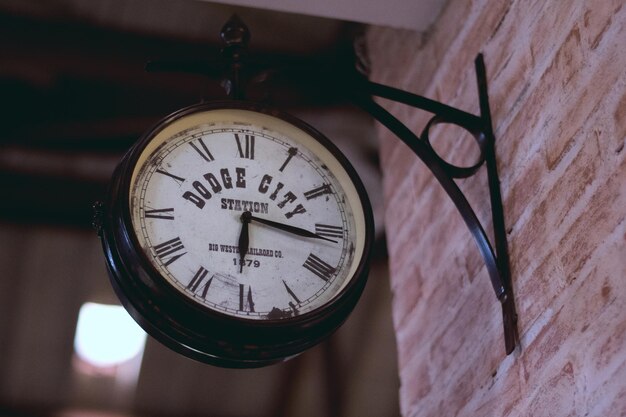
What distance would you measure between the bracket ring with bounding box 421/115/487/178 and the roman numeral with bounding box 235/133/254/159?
1.31 ft

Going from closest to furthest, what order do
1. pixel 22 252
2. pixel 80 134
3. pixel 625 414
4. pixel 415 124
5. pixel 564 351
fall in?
pixel 625 414 → pixel 564 351 → pixel 415 124 → pixel 80 134 → pixel 22 252

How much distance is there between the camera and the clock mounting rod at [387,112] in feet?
6.97

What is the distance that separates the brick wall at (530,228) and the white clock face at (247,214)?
37cm

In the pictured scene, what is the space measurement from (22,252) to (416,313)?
3664 mm

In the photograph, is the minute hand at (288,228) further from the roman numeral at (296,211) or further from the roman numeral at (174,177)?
the roman numeral at (174,177)

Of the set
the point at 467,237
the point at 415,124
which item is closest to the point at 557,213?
the point at 467,237

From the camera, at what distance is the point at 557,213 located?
6.26ft

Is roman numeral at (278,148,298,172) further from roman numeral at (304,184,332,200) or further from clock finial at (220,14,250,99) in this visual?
clock finial at (220,14,250,99)

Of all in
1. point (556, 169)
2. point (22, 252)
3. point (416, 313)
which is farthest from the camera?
point (22, 252)

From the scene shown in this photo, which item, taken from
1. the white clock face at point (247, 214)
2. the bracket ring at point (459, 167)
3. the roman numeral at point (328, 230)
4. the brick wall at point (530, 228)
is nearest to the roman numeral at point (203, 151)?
the white clock face at point (247, 214)

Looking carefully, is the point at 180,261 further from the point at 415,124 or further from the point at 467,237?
the point at 415,124

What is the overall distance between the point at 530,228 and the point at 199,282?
2.23 ft

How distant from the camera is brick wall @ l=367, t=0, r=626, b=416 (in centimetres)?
173

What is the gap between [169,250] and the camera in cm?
185
